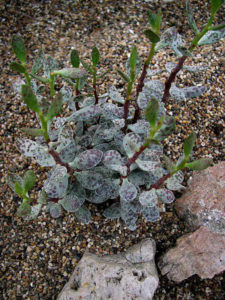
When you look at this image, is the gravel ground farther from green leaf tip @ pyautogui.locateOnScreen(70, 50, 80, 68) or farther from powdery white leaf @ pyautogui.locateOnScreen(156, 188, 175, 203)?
green leaf tip @ pyautogui.locateOnScreen(70, 50, 80, 68)

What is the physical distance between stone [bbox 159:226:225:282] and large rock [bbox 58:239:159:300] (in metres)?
0.09

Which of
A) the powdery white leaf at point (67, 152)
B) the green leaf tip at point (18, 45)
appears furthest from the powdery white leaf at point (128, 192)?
the green leaf tip at point (18, 45)

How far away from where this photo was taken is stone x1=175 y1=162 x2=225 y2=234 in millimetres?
1460

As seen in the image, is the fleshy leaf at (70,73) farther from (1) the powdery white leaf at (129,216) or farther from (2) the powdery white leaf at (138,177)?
(1) the powdery white leaf at (129,216)

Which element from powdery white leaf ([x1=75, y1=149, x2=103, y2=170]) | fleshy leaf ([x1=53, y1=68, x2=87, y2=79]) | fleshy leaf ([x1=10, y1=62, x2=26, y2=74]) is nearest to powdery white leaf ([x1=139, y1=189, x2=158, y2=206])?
powdery white leaf ([x1=75, y1=149, x2=103, y2=170])

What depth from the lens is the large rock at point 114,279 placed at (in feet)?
4.26

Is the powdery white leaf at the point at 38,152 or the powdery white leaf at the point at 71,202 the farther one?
the powdery white leaf at the point at 71,202

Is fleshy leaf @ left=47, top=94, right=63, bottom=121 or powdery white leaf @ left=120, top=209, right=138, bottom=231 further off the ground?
fleshy leaf @ left=47, top=94, right=63, bottom=121

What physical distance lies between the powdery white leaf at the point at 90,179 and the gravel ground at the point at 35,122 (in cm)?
34

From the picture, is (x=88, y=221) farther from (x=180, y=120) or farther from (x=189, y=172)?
(x=180, y=120)

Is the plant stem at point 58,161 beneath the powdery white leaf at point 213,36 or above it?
beneath

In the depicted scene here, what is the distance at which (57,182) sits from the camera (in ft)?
3.85

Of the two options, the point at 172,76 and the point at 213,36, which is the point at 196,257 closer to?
the point at 172,76

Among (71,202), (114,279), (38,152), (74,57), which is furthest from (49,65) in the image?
(114,279)
